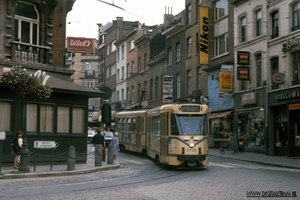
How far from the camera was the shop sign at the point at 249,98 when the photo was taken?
121ft

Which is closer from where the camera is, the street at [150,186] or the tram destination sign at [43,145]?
the street at [150,186]

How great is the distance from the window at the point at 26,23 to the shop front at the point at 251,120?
54.6 feet

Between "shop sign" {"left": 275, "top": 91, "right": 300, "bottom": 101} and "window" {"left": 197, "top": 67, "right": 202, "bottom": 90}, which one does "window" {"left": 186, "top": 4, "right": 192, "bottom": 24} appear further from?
"shop sign" {"left": 275, "top": 91, "right": 300, "bottom": 101}

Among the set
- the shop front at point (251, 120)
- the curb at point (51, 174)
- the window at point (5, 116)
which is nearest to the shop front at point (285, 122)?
the shop front at point (251, 120)

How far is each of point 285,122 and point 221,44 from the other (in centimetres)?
1101

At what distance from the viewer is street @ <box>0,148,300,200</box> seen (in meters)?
14.1

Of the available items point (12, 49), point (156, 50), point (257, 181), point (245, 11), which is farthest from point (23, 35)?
point (156, 50)

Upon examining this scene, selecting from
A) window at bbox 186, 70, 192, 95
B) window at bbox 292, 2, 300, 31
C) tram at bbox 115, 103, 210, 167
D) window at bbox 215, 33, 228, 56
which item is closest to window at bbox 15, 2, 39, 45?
tram at bbox 115, 103, 210, 167

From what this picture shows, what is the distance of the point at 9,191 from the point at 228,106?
2775 cm

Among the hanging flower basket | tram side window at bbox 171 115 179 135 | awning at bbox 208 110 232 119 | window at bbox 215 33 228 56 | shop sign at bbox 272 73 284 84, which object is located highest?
window at bbox 215 33 228 56

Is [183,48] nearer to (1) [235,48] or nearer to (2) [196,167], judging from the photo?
(1) [235,48]

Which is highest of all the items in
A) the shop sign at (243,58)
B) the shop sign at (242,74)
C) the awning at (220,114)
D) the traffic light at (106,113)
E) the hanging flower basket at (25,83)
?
the shop sign at (243,58)

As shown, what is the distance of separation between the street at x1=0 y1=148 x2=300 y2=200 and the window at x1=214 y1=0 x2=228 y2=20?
2373 centimetres

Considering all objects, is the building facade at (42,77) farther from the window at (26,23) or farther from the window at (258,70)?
the window at (258,70)
